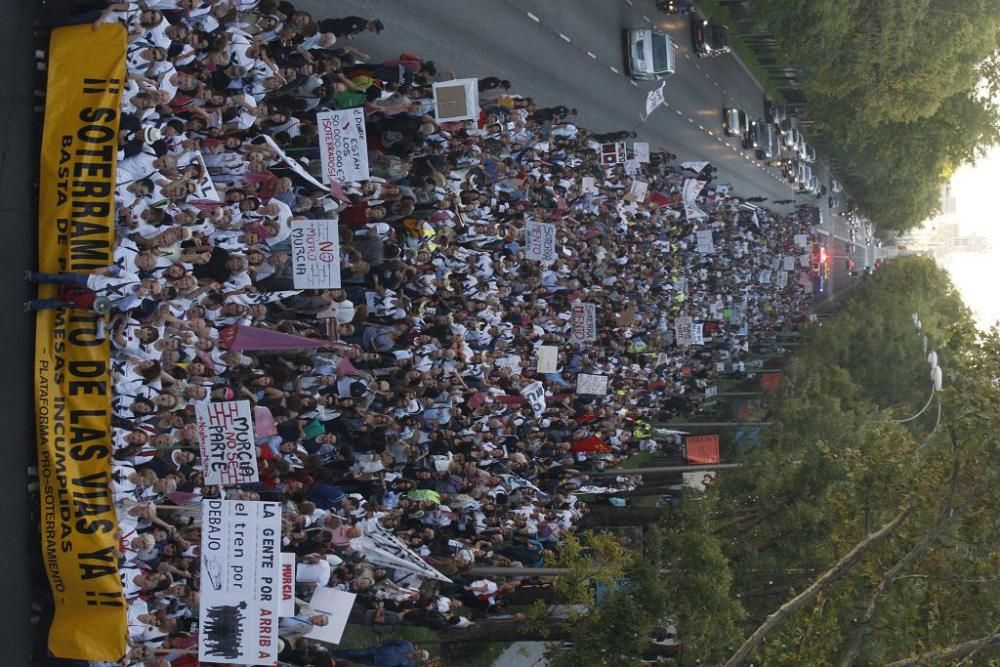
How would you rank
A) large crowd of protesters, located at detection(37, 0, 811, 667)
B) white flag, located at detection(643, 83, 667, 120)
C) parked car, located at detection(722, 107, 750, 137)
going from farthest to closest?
parked car, located at detection(722, 107, 750, 137) → white flag, located at detection(643, 83, 667, 120) → large crowd of protesters, located at detection(37, 0, 811, 667)

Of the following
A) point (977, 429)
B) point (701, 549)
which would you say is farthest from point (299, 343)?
point (977, 429)

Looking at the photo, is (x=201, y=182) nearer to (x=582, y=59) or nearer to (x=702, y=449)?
(x=702, y=449)

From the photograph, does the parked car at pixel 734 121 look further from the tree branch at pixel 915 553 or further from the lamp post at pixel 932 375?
the tree branch at pixel 915 553

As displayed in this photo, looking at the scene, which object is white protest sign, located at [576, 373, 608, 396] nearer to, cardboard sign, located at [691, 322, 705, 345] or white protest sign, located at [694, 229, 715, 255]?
cardboard sign, located at [691, 322, 705, 345]

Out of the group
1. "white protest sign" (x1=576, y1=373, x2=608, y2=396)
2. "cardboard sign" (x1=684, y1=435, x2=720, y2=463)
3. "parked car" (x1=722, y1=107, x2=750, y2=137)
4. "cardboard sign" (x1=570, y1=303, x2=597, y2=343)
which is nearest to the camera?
"white protest sign" (x1=576, y1=373, x2=608, y2=396)

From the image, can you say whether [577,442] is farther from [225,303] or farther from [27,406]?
[27,406]

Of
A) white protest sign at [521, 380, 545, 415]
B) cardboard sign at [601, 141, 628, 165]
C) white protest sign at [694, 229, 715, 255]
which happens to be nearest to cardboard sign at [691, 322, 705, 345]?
white protest sign at [694, 229, 715, 255]

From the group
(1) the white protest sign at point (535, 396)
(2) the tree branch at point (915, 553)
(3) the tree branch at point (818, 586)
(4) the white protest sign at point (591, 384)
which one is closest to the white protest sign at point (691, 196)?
(4) the white protest sign at point (591, 384)
